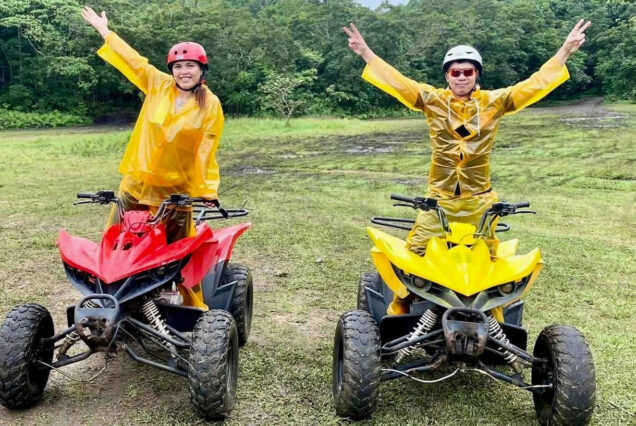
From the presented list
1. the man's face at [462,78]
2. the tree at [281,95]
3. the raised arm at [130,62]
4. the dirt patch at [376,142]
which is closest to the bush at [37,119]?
the tree at [281,95]

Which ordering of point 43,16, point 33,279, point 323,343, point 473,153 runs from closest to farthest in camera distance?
point 473,153 → point 323,343 → point 33,279 → point 43,16

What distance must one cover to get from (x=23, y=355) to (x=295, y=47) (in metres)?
39.2

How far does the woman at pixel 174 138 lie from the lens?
3.63m

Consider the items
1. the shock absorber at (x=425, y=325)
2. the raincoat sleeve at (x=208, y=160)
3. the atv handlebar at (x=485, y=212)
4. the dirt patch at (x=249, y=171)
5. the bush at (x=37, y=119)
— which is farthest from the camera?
the bush at (x=37, y=119)

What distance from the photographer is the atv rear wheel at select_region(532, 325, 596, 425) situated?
2822 millimetres

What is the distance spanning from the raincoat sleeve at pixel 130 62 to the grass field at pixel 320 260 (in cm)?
185

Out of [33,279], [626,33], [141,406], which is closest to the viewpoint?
[141,406]

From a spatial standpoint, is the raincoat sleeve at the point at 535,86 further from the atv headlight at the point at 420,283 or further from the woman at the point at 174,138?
the woman at the point at 174,138

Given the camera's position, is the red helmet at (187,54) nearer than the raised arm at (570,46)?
Yes

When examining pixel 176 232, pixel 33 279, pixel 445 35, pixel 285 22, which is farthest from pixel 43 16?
pixel 176 232

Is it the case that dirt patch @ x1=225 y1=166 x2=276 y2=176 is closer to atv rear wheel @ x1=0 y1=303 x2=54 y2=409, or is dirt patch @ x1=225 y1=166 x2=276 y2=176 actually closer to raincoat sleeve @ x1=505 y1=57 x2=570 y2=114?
raincoat sleeve @ x1=505 y1=57 x2=570 y2=114

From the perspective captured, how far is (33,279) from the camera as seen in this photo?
563 cm

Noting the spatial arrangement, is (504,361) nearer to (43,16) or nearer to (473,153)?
(473,153)

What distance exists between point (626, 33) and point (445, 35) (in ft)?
43.0
